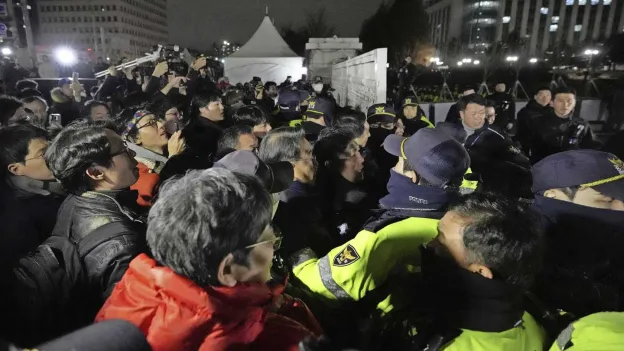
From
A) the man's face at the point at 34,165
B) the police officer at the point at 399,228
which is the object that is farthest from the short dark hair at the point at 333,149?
the man's face at the point at 34,165

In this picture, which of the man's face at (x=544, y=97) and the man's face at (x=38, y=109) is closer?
the man's face at (x=38, y=109)

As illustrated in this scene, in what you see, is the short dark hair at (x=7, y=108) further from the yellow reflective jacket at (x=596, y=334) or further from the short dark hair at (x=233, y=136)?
the yellow reflective jacket at (x=596, y=334)

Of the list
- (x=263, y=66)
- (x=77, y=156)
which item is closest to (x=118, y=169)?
(x=77, y=156)

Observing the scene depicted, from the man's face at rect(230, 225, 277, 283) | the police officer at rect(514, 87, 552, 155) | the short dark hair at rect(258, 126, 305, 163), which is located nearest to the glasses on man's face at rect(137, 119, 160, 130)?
the short dark hair at rect(258, 126, 305, 163)

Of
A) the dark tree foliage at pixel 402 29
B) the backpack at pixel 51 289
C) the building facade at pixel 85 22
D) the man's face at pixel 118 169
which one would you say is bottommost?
the backpack at pixel 51 289

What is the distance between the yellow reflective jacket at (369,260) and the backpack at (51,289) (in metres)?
0.97

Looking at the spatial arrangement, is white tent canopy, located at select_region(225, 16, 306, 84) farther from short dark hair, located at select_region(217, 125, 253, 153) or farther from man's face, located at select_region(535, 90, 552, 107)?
short dark hair, located at select_region(217, 125, 253, 153)

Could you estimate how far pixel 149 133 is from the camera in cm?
379

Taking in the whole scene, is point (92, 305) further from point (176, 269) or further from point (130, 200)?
point (176, 269)

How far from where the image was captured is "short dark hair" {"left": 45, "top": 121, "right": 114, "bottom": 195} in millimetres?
2109

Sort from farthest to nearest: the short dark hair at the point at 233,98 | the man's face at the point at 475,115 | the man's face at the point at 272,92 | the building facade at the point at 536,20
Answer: the building facade at the point at 536,20 < the man's face at the point at 272,92 < the short dark hair at the point at 233,98 < the man's face at the point at 475,115

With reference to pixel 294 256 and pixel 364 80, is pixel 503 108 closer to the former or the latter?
pixel 364 80

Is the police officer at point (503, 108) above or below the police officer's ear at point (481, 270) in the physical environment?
above

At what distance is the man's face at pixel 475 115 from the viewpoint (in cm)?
495
